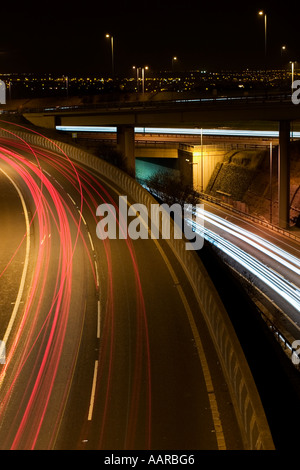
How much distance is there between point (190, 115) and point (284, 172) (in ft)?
31.9

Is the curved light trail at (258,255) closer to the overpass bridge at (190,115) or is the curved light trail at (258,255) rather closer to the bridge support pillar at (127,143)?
the overpass bridge at (190,115)

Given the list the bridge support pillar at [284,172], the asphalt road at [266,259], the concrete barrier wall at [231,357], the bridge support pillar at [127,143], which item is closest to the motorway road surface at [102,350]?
the concrete barrier wall at [231,357]

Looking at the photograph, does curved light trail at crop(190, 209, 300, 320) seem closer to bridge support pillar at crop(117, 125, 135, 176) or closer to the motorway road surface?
the motorway road surface

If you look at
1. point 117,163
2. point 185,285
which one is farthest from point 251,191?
point 185,285

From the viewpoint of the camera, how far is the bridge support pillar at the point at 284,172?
150ft

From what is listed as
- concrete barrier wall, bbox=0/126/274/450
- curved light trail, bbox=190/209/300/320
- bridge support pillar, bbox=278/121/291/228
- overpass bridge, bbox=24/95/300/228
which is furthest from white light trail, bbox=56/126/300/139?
concrete barrier wall, bbox=0/126/274/450

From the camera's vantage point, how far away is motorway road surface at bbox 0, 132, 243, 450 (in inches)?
541

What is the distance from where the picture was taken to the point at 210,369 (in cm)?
1652

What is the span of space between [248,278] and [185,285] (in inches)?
365

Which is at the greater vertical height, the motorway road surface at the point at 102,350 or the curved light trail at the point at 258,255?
the curved light trail at the point at 258,255

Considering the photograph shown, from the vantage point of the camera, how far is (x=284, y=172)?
46094mm

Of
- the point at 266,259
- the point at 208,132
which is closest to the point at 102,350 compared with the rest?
the point at 266,259

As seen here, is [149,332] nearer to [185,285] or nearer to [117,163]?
[185,285]
